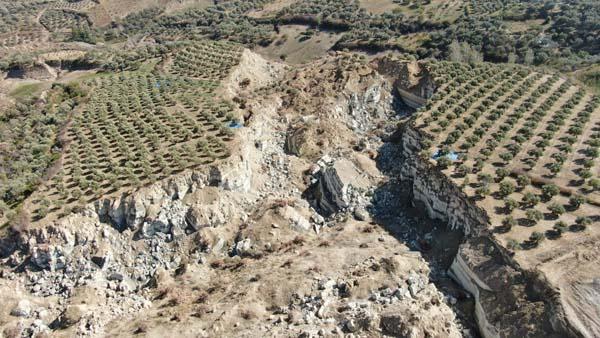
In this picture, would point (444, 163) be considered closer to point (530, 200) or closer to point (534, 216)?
point (530, 200)

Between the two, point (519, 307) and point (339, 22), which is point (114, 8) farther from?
point (519, 307)

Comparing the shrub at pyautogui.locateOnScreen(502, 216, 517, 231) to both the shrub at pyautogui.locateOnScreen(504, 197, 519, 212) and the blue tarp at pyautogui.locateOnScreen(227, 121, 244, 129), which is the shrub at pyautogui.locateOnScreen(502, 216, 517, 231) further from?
the blue tarp at pyautogui.locateOnScreen(227, 121, 244, 129)

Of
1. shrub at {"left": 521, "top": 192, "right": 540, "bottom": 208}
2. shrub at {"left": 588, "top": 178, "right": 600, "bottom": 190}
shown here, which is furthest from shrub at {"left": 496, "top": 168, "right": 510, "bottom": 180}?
shrub at {"left": 588, "top": 178, "right": 600, "bottom": 190}

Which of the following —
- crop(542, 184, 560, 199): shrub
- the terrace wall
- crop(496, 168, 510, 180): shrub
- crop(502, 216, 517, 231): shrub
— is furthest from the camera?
crop(496, 168, 510, 180): shrub

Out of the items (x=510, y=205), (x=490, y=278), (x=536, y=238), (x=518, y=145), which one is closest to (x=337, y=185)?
(x=510, y=205)

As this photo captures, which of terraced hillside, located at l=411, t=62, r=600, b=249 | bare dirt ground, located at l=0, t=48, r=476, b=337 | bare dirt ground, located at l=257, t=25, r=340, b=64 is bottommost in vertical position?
bare dirt ground, located at l=257, t=25, r=340, b=64

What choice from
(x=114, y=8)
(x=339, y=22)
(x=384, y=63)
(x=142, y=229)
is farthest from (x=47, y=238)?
(x=114, y=8)
